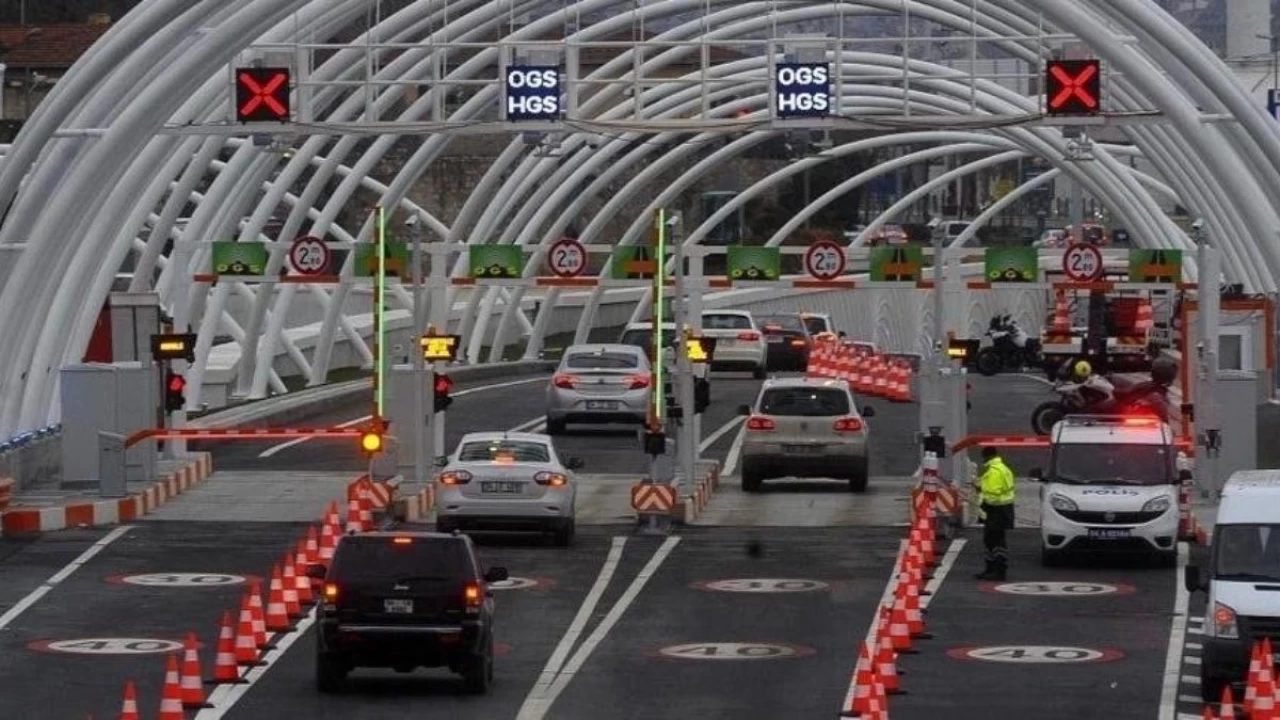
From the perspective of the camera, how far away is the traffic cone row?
20.9m

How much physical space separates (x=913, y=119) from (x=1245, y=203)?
4732 millimetres

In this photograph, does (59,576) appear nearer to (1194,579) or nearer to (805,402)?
(805,402)

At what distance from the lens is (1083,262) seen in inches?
1906

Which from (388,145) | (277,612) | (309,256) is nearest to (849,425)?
(309,256)

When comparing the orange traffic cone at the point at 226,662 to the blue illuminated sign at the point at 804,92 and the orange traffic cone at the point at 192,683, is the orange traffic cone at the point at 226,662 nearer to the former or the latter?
the orange traffic cone at the point at 192,683

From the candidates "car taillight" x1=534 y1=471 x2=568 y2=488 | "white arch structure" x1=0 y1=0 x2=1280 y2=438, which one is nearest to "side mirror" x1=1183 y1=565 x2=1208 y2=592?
"car taillight" x1=534 y1=471 x2=568 y2=488

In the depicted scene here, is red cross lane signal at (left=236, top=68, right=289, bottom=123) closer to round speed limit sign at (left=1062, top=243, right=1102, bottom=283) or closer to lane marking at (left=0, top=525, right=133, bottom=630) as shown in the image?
lane marking at (left=0, top=525, right=133, bottom=630)

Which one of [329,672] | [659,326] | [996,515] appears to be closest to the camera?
[329,672]

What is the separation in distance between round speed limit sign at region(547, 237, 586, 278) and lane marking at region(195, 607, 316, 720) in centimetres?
2048

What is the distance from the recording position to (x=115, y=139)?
39.2 m

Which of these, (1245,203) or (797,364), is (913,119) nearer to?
(1245,203)

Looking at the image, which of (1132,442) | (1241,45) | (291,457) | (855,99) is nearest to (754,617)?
(1132,442)

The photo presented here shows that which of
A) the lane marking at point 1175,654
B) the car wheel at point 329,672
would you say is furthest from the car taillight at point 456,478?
the car wheel at point 329,672

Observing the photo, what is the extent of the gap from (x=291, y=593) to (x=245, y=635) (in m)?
3.55
